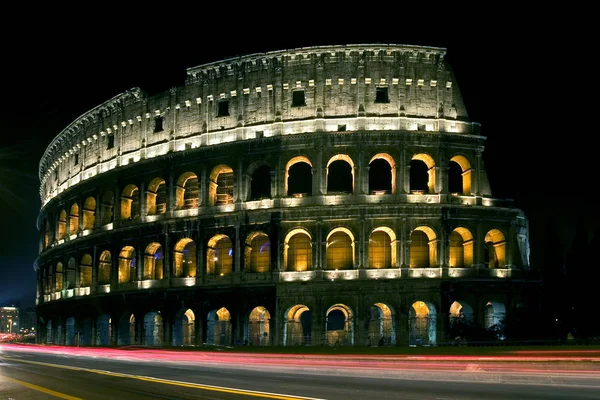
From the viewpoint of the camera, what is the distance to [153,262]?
142 ft

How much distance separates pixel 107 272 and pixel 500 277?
87.0 feet

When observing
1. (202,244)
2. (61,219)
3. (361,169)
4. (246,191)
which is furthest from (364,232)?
(61,219)

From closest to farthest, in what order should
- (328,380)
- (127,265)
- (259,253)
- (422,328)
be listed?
1. (328,380)
2. (422,328)
3. (259,253)
4. (127,265)

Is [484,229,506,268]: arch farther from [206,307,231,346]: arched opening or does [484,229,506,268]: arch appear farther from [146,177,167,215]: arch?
[146,177,167,215]: arch

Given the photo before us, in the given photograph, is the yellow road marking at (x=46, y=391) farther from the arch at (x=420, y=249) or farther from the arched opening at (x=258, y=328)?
the arch at (x=420, y=249)

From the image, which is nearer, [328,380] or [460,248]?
[328,380]

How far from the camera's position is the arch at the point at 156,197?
43469 mm

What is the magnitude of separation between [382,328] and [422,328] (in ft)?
7.33

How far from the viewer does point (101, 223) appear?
46.7 metres

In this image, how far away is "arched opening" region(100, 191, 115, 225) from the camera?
1842 inches

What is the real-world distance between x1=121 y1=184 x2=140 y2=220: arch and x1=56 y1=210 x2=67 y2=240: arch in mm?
9607

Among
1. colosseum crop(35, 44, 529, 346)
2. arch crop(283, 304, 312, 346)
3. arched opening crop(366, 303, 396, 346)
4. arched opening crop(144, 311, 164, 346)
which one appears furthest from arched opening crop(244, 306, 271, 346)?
arched opening crop(144, 311, 164, 346)

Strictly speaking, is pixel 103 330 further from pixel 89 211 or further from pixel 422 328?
pixel 422 328

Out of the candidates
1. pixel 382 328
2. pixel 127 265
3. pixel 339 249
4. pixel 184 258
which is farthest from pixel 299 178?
pixel 127 265
